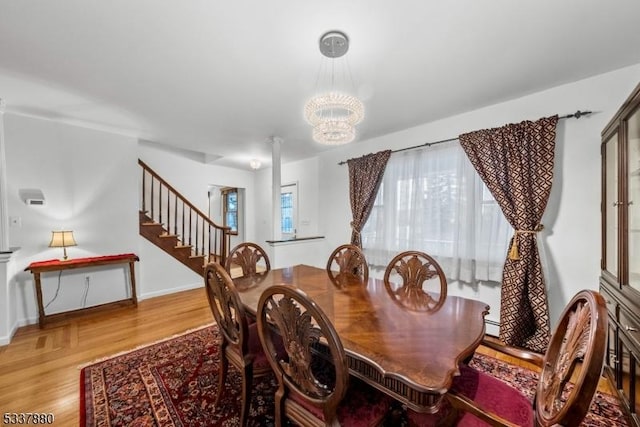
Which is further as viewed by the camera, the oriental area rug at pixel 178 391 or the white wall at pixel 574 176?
the white wall at pixel 574 176

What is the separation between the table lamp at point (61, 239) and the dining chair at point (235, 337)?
2.76 meters

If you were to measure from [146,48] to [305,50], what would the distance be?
118cm

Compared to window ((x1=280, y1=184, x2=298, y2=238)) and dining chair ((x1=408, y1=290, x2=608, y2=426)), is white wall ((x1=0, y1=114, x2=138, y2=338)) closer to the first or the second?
window ((x1=280, y1=184, x2=298, y2=238))

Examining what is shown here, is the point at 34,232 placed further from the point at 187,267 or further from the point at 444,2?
the point at 444,2

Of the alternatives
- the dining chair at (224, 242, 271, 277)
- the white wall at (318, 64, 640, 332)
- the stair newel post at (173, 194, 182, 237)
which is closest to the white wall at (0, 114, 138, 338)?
the stair newel post at (173, 194, 182, 237)

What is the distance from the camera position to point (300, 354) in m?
1.04

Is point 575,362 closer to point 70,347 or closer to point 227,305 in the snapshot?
point 227,305

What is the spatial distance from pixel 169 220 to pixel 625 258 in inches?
220

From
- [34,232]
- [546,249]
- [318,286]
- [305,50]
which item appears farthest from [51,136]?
[546,249]

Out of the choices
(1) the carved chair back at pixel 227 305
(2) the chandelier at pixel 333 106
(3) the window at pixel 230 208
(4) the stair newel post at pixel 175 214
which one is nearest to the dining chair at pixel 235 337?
(1) the carved chair back at pixel 227 305

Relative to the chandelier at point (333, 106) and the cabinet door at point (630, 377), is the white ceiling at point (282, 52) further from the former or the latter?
the cabinet door at point (630, 377)

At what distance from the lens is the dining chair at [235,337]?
1366mm

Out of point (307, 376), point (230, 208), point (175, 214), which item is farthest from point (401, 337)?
point (230, 208)

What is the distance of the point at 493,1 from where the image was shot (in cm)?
143
